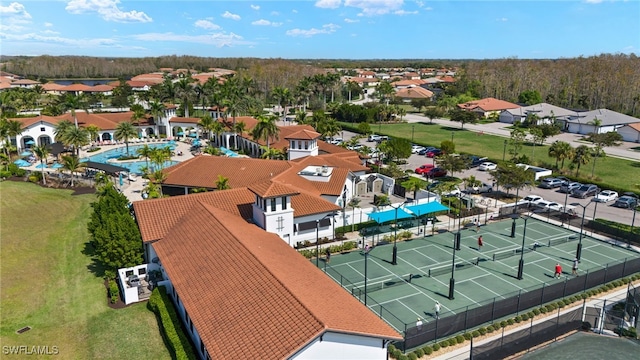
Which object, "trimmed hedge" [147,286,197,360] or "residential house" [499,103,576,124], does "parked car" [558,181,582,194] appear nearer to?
"trimmed hedge" [147,286,197,360]

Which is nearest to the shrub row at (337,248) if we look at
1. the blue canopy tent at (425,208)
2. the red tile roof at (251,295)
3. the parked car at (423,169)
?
the red tile roof at (251,295)

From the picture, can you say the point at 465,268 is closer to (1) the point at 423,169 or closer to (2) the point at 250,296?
(2) the point at 250,296

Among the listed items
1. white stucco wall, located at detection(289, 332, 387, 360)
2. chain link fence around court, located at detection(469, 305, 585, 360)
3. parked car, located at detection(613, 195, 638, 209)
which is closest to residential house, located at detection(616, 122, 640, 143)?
parked car, located at detection(613, 195, 638, 209)

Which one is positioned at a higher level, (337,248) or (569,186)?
(569,186)

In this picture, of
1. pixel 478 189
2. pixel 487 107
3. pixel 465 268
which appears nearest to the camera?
pixel 465 268

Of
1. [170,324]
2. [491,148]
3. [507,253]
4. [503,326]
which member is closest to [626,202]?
[507,253]

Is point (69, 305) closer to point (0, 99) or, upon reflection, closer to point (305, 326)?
point (305, 326)
